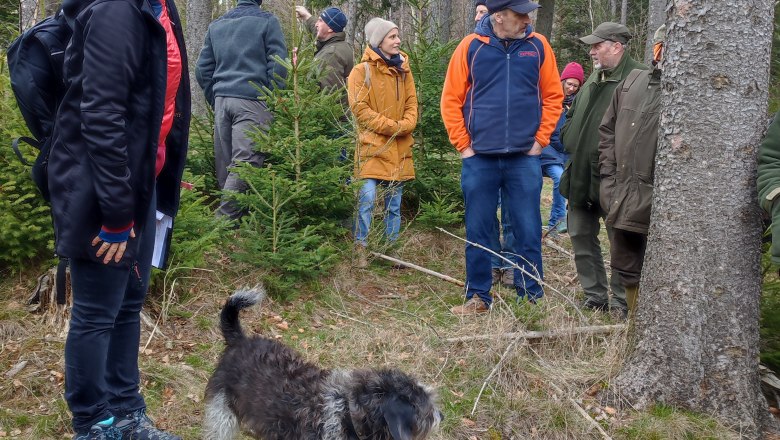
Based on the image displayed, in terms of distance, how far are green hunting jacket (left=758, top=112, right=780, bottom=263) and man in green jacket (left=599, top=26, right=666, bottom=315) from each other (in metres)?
1.13

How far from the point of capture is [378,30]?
6.80 meters

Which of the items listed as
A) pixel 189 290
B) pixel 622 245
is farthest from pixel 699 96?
pixel 189 290

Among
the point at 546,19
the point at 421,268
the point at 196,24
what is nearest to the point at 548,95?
the point at 421,268

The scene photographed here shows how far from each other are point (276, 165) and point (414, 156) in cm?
237

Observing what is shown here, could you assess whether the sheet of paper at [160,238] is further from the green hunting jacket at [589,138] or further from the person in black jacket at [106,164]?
the green hunting jacket at [589,138]

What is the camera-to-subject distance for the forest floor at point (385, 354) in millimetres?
3961

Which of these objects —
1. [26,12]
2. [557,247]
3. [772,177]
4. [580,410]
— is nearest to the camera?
[772,177]

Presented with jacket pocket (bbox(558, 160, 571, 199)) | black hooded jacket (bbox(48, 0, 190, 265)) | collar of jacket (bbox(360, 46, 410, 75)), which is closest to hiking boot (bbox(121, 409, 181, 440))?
black hooded jacket (bbox(48, 0, 190, 265))

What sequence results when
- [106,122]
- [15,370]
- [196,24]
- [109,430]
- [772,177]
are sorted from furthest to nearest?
[196,24] < [15,370] < [772,177] < [109,430] < [106,122]

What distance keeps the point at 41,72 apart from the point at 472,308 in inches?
154

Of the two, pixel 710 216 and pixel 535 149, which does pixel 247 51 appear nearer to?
pixel 535 149

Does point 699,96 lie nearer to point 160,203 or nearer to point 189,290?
point 160,203

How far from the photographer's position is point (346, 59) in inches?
306

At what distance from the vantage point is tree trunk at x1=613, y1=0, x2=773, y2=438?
3.70 meters
